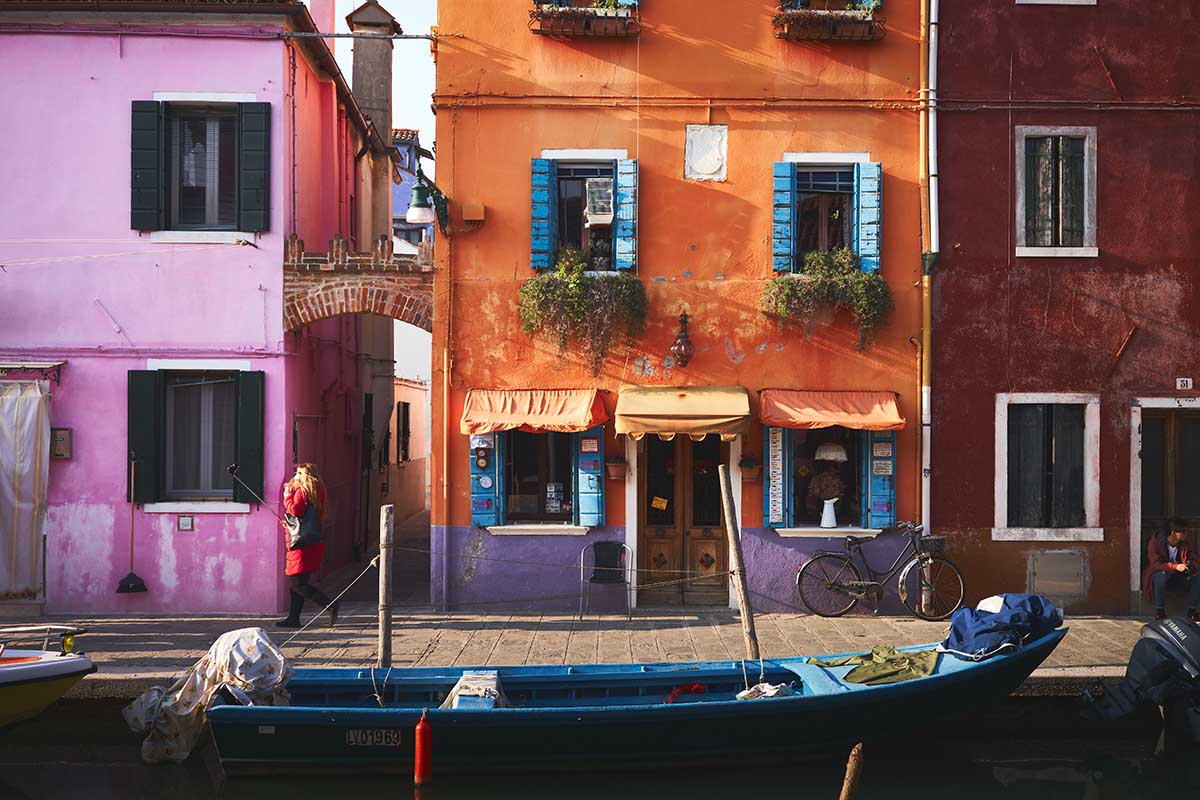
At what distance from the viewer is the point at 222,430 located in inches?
486

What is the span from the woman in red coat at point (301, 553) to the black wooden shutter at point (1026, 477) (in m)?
7.77

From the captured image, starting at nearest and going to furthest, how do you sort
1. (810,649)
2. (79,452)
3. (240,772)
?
(240,772), (810,649), (79,452)

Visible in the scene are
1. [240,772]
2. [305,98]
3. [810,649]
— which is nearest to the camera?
[240,772]

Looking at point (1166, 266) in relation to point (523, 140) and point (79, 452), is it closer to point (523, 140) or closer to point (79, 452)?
point (523, 140)

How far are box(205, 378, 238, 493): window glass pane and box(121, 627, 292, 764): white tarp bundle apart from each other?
397cm

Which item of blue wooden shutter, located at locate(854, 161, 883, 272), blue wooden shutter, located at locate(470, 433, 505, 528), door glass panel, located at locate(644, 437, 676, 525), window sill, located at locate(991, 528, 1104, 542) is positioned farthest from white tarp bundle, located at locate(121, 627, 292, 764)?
window sill, located at locate(991, 528, 1104, 542)

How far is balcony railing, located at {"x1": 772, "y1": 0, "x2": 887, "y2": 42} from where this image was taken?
12.0 metres

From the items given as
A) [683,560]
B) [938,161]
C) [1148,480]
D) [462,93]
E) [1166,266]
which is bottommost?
[683,560]

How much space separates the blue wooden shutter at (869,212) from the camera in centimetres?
1208

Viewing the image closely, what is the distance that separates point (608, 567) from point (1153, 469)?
6.48 meters

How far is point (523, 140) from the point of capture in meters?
12.2

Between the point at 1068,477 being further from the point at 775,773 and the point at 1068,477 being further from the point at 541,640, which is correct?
the point at 541,640

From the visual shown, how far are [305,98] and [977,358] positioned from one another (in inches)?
345

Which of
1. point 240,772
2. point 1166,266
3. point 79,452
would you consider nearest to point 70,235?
point 79,452
